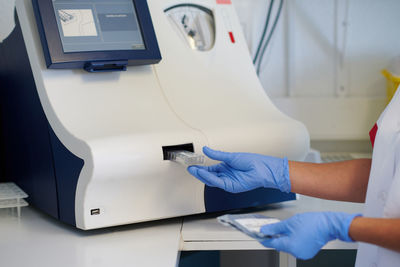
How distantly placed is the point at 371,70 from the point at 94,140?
1.31m

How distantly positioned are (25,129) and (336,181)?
28.8 inches

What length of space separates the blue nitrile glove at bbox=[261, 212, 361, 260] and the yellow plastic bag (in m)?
1.10

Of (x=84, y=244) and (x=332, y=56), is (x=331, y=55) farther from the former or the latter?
(x=84, y=244)

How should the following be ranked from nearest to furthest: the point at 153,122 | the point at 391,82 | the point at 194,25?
the point at 153,122 → the point at 194,25 → the point at 391,82

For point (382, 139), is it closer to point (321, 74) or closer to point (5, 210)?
point (5, 210)

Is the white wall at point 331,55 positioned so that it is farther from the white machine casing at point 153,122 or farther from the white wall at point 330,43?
the white machine casing at point 153,122

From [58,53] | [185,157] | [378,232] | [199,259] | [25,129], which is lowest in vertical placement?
[199,259]

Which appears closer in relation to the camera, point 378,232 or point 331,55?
point 378,232

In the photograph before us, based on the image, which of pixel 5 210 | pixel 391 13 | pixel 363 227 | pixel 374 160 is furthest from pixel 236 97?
pixel 391 13

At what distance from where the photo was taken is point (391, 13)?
1894 millimetres

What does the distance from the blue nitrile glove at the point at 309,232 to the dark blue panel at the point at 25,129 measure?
52cm

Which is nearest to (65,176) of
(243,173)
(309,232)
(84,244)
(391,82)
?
(84,244)

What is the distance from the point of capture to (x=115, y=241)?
3.26 feet

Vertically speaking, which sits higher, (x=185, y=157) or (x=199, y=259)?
(x=185, y=157)
